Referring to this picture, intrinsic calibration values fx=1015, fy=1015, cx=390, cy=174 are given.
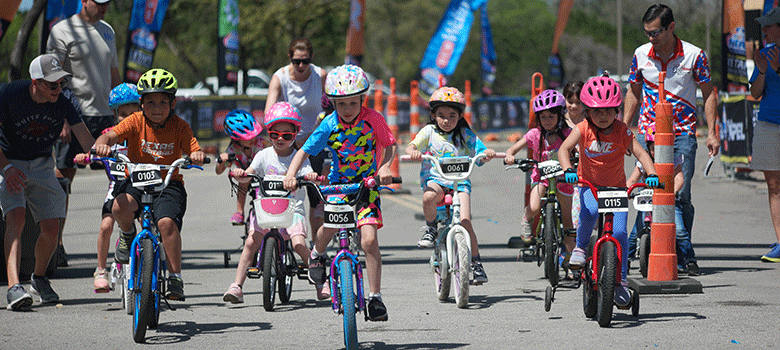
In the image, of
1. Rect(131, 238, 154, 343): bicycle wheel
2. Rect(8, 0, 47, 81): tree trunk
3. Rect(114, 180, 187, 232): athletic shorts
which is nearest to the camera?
Rect(131, 238, 154, 343): bicycle wheel

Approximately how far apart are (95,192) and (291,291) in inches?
468

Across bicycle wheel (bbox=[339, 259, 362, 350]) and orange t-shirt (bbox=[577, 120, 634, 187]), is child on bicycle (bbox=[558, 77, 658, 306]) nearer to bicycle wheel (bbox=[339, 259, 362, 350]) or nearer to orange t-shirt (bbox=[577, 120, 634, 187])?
orange t-shirt (bbox=[577, 120, 634, 187])

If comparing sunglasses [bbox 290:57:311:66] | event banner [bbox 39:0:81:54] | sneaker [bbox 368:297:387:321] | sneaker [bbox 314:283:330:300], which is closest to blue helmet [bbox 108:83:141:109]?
sunglasses [bbox 290:57:311:66]

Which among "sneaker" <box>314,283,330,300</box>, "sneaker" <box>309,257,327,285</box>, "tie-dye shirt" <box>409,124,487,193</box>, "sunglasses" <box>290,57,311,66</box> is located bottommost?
"sneaker" <box>314,283,330,300</box>

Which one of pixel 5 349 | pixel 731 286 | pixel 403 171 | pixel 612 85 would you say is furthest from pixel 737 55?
pixel 5 349

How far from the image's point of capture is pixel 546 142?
29.6 ft

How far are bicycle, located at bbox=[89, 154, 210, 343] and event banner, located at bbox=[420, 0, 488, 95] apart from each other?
2426 centimetres

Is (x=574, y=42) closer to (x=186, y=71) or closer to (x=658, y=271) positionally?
(x=186, y=71)

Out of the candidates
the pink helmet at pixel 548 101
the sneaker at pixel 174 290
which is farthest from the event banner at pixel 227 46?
the sneaker at pixel 174 290

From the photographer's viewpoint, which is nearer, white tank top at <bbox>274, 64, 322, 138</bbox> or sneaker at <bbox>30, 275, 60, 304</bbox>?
sneaker at <bbox>30, 275, 60, 304</bbox>

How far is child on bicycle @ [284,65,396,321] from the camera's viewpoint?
6461mm

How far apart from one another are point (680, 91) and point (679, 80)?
0.10 metres

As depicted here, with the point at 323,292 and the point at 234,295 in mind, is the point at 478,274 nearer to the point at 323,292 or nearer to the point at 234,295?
the point at 323,292

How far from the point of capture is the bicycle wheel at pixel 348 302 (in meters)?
5.72
